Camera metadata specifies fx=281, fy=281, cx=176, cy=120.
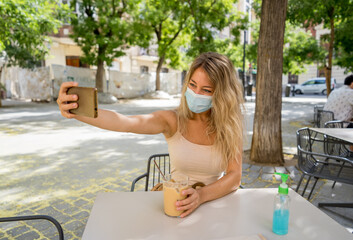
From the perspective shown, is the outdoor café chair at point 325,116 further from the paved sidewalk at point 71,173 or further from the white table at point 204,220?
the white table at point 204,220

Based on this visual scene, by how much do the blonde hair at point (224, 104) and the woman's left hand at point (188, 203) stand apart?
20.7 inches

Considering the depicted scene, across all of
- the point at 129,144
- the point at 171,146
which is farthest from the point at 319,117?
the point at 171,146

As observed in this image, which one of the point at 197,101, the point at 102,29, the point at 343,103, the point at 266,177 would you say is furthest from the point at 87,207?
the point at 102,29

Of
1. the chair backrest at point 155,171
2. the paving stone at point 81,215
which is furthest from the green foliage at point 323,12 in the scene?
the paving stone at point 81,215

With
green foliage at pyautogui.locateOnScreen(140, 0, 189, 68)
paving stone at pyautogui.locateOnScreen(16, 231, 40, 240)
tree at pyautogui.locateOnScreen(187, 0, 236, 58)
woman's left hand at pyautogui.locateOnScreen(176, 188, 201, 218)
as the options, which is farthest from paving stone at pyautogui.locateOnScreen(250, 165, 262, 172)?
green foliage at pyautogui.locateOnScreen(140, 0, 189, 68)

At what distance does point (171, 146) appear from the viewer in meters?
1.98

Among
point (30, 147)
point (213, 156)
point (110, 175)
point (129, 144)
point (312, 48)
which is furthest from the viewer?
point (312, 48)

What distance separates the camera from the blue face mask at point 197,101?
1.91 metres

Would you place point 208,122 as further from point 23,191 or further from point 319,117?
point 319,117

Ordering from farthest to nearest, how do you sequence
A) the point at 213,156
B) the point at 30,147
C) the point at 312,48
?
the point at 312,48 → the point at 30,147 → the point at 213,156

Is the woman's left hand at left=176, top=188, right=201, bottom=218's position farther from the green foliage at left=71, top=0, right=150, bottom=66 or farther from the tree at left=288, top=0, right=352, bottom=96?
the green foliage at left=71, top=0, right=150, bottom=66

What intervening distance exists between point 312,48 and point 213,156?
1357 cm

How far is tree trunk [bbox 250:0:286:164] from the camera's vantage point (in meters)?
4.45

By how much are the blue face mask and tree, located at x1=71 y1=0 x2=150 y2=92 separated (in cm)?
1456
